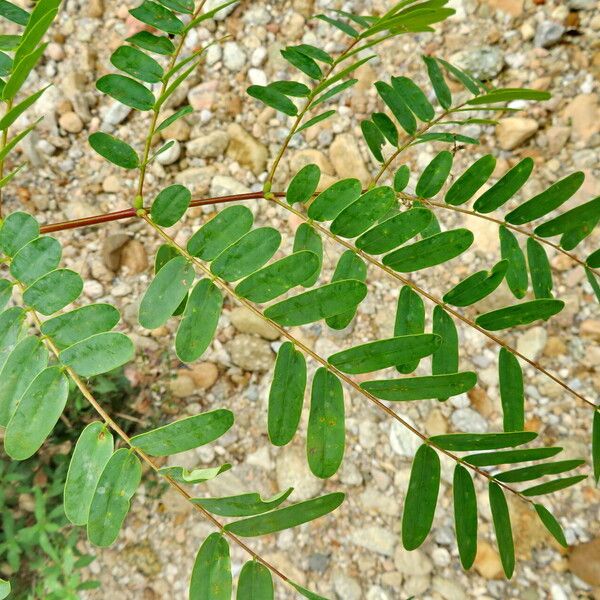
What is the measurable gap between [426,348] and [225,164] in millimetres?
1657

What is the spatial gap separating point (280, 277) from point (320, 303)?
0.07m

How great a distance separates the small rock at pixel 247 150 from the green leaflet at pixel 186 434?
162 cm

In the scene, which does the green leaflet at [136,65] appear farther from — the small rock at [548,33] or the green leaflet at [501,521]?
the small rock at [548,33]

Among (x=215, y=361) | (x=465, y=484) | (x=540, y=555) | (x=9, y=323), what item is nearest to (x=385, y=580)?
(x=540, y=555)

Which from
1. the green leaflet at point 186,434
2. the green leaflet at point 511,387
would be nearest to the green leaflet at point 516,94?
the green leaflet at point 511,387

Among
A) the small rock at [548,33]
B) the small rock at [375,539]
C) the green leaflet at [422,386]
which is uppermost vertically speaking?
the green leaflet at [422,386]

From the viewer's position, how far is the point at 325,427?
2.83 ft

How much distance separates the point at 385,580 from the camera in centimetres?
185

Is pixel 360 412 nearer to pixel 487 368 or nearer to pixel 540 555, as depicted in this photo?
pixel 487 368

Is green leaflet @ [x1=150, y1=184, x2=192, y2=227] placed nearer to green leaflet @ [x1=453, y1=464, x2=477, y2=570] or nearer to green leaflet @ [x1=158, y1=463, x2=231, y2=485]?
Result: green leaflet @ [x1=158, y1=463, x2=231, y2=485]

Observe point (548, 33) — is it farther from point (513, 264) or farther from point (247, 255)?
point (247, 255)

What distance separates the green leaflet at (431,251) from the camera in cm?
97

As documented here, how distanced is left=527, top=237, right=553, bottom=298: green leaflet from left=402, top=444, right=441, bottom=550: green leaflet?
500mm

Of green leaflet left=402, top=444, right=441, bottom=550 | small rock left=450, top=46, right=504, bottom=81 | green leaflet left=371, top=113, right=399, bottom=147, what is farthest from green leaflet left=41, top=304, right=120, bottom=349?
small rock left=450, top=46, right=504, bottom=81
